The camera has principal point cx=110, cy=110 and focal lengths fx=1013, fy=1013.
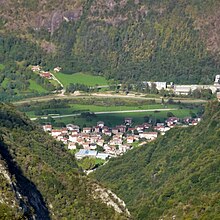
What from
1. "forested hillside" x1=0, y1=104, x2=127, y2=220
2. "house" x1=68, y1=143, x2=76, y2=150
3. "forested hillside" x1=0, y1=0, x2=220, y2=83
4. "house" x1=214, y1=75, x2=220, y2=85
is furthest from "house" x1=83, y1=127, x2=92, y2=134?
"forested hillside" x1=0, y1=104, x2=127, y2=220

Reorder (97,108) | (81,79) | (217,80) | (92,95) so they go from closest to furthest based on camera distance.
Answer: (97,108) < (92,95) < (217,80) < (81,79)

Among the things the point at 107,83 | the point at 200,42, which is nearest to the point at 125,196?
the point at 107,83

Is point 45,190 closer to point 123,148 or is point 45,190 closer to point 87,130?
point 123,148

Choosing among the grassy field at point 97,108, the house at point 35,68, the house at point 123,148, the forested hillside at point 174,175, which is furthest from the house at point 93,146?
the house at point 35,68

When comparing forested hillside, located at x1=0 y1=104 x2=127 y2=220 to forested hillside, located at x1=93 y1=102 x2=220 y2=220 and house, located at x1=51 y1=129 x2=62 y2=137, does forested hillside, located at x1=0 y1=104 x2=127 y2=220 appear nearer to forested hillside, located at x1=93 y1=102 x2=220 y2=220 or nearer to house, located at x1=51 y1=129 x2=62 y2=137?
forested hillside, located at x1=93 y1=102 x2=220 y2=220

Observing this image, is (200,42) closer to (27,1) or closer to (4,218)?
(27,1)

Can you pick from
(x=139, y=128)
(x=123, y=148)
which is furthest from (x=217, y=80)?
(x=123, y=148)
